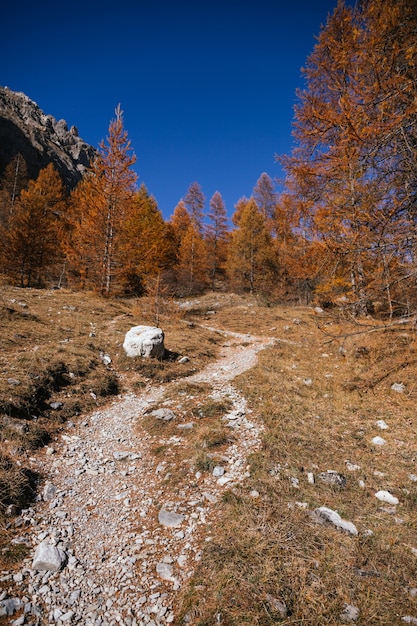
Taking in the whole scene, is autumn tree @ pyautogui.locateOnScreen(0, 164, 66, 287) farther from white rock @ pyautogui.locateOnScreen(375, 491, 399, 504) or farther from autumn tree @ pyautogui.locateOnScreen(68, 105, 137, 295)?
white rock @ pyautogui.locateOnScreen(375, 491, 399, 504)

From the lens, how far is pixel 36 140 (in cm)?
7588

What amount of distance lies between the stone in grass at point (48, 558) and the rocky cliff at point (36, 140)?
72405 mm

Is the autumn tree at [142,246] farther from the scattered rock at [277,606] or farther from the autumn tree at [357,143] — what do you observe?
Result: the scattered rock at [277,606]

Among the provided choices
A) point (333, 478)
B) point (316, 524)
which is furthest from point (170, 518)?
point (333, 478)

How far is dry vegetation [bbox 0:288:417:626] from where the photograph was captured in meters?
2.62

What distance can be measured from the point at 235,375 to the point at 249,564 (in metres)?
6.00

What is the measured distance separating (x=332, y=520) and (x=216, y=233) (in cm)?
3637

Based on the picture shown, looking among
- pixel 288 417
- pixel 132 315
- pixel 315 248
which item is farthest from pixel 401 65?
pixel 132 315

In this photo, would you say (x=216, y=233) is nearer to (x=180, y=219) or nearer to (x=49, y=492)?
(x=180, y=219)

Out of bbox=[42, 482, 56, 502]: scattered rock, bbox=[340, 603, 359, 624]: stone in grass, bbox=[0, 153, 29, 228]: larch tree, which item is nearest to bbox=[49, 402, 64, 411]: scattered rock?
bbox=[42, 482, 56, 502]: scattered rock

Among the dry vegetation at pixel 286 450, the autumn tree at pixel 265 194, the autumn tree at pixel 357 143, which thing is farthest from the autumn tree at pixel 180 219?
the dry vegetation at pixel 286 450

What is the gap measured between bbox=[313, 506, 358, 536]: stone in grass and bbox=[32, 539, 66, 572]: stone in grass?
9.55 ft

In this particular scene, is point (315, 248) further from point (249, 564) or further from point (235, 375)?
point (249, 564)

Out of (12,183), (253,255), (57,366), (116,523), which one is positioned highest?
(12,183)
